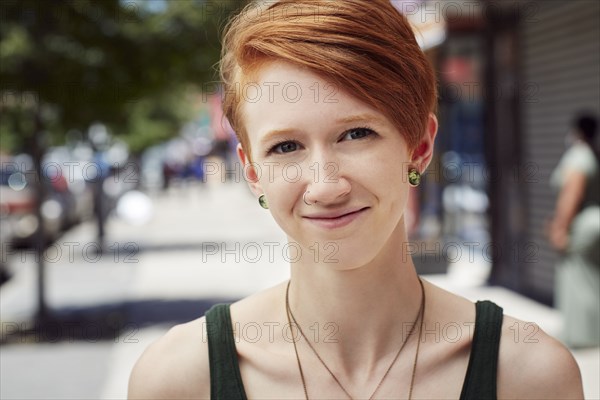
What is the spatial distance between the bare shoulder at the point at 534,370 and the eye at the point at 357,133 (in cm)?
45

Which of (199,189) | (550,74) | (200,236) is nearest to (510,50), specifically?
(550,74)

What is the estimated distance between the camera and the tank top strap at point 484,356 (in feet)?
5.16

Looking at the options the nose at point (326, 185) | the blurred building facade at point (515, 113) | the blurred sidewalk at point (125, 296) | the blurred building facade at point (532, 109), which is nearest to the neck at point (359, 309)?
the nose at point (326, 185)

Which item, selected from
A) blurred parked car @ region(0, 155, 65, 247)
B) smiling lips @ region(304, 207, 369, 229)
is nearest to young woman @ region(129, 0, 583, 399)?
smiling lips @ region(304, 207, 369, 229)

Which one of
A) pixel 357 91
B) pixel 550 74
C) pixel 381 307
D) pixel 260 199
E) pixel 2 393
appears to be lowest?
pixel 2 393

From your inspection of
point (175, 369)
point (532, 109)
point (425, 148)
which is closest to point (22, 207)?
point (532, 109)

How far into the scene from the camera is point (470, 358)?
1611 mm

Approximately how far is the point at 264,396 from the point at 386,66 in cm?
60

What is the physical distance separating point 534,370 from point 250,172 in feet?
1.95

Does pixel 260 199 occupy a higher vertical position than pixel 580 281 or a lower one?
higher

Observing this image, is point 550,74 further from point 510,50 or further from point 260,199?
point 260,199

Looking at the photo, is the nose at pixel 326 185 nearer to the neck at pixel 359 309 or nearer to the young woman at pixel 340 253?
the young woman at pixel 340 253

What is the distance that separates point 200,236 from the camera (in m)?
20.5

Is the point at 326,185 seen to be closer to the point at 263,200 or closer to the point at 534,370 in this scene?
the point at 263,200
